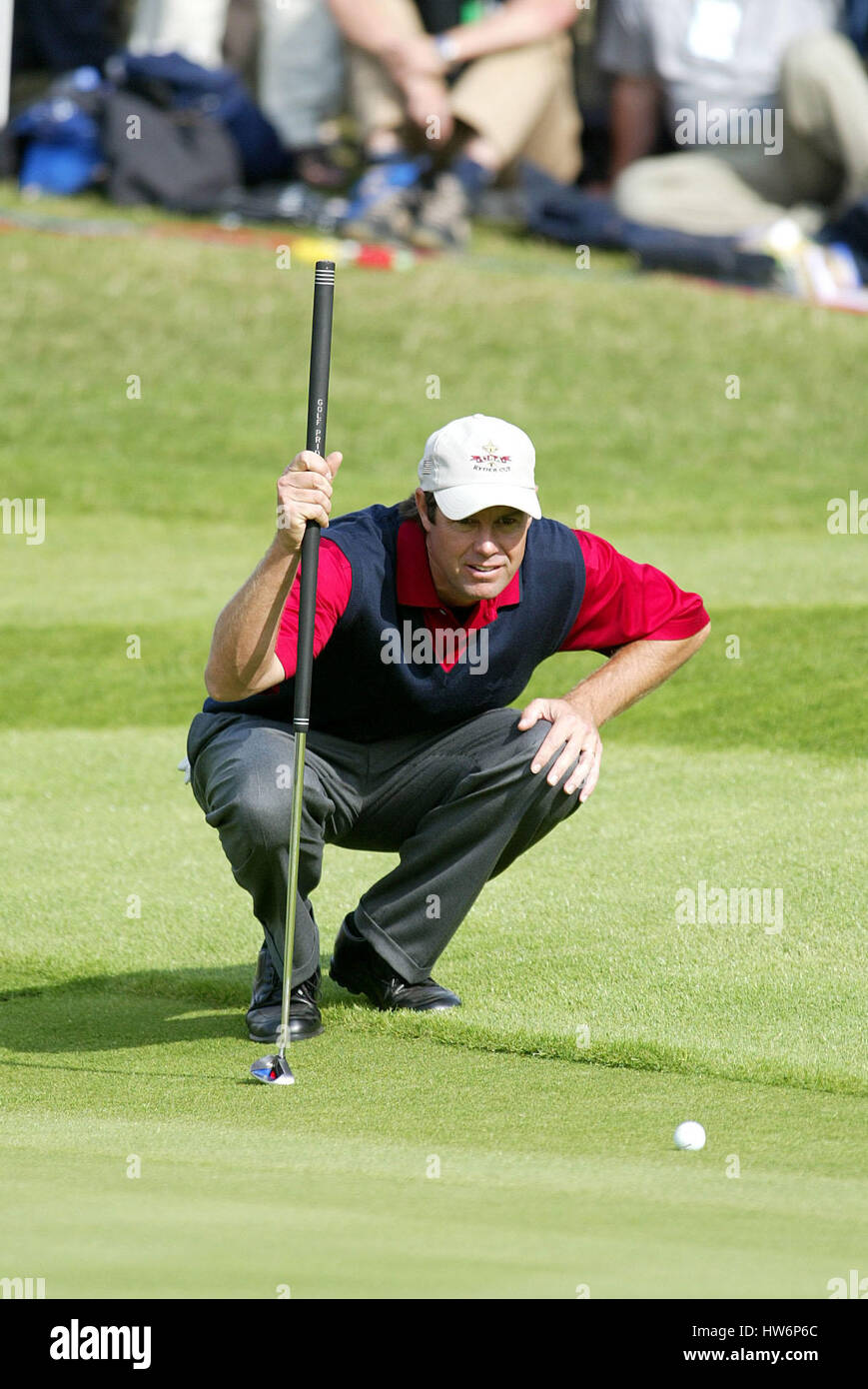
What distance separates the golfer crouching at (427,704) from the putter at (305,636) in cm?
7

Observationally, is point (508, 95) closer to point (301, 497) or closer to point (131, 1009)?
point (131, 1009)

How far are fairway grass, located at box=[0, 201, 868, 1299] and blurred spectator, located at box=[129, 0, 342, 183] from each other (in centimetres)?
323

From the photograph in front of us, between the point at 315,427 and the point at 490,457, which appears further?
the point at 490,457

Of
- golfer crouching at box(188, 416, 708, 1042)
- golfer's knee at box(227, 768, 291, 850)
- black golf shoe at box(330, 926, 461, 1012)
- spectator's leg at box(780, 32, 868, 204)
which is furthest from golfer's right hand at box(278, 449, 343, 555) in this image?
spectator's leg at box(780, 32, 868, 204)

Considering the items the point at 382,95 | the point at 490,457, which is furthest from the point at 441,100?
the point at 490,457

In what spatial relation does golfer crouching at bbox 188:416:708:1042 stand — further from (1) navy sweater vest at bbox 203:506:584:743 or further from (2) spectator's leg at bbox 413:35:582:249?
(2) spectator's leg at bbox 413:35:582:249

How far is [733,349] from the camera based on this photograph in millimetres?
14750

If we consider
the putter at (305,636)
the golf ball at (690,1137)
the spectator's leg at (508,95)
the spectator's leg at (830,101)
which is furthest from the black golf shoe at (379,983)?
the spectator's leg at (508,95)

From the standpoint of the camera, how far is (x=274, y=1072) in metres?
4.45

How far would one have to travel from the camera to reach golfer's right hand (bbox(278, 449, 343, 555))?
4289 millimetres

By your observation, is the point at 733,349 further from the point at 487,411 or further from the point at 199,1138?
the point at 199,1138

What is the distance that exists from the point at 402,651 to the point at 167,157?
1223 centimetres

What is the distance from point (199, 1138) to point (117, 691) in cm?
487

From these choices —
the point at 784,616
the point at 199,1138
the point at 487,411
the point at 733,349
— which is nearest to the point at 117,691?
the point at 784,616
